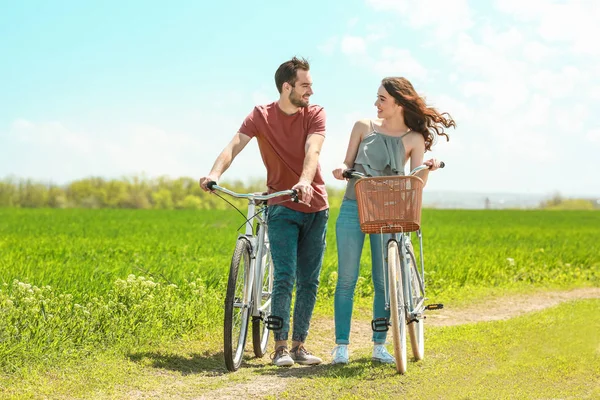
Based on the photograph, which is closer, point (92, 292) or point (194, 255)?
point (92, 292)

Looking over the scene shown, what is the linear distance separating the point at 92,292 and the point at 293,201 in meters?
3.02

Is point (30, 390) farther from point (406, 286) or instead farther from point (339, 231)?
point (406, 286)

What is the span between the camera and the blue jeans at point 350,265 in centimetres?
607

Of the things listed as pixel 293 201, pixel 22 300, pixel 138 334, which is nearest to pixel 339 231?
pixel 293 201

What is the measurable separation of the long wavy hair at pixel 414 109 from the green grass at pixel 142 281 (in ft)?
9.78

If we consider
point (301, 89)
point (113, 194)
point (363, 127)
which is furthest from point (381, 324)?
point (113, 194)

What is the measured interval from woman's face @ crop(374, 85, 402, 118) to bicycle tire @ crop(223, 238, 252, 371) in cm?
150

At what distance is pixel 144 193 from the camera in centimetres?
5725

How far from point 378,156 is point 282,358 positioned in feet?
6.00

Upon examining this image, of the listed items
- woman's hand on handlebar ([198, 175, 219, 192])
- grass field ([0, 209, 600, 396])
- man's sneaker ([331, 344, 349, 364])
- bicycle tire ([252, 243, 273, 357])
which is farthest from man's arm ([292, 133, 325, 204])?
grass field ([0, 209, 600, 396])

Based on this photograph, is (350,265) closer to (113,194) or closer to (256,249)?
(256,249)

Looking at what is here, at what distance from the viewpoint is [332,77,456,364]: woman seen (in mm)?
6043

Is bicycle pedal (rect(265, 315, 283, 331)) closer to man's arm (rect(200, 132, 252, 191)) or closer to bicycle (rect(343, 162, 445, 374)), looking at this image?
bicycle (rect(343, 162, 445, 374))

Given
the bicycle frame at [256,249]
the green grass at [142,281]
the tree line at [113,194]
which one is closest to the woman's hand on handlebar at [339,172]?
the bicycle frame at [256,249]
